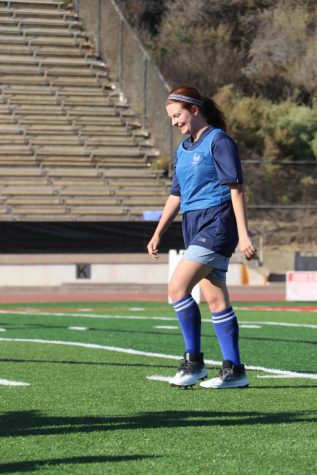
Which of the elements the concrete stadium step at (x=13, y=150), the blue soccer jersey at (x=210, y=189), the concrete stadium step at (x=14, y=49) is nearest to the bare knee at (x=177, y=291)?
the blue soccer jersey at (x=210, y=189)

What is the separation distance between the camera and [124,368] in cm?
918

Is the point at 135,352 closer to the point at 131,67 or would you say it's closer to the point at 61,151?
the point at 61,151

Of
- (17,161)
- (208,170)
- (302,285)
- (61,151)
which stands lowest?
(302,285)

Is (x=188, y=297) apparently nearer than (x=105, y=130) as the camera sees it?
Yes

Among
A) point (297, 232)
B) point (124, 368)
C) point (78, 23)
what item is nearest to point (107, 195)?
point (297, 232)

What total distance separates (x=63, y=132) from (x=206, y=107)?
2938 cm

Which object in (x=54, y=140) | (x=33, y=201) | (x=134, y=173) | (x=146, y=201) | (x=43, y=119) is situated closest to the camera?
(x=33, y=201)

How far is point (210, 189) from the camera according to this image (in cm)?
794

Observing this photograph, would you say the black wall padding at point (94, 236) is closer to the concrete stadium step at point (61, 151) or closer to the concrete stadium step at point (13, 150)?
the concrete stadium step at point (13, 150)

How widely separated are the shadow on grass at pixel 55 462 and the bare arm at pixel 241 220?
2470mm

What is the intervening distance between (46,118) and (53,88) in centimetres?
192

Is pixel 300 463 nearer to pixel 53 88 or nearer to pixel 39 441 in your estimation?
pixel 39 441

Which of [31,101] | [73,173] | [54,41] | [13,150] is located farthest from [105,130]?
[54,41]

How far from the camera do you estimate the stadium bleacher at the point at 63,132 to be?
34312mm
